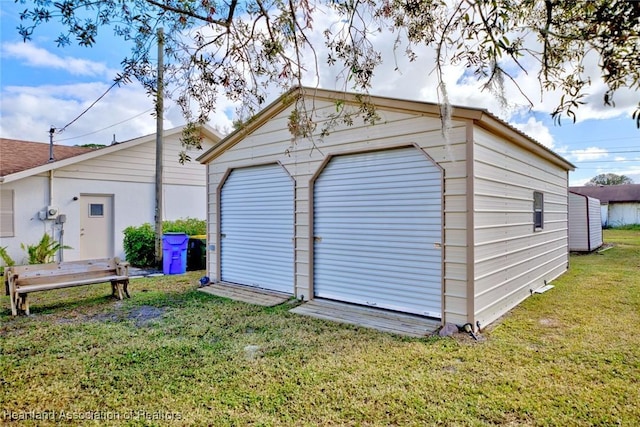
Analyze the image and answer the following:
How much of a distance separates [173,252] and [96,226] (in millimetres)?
3314

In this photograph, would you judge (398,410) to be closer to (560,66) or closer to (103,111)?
(560,66)

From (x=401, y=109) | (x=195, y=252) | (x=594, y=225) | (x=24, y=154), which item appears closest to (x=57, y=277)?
(x=195, y=252)

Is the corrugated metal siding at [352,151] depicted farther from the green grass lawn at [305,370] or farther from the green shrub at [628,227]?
the green shrub at [628,227]

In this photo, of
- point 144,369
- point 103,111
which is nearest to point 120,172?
point 103,111

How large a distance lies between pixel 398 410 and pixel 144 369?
2542mm

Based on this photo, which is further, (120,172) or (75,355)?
(120,172)

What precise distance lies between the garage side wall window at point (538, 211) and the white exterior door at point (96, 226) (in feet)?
36.8

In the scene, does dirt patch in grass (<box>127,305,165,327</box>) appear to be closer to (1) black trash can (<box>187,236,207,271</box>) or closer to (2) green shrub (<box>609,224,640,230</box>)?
(1) black trash can (<box>187,236,207,271</box>)

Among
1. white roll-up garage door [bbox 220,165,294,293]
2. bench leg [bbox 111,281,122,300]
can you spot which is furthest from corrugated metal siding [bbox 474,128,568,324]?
bench leg [bbox 111,281,122,300]

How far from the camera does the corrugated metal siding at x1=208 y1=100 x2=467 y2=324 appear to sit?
15.2 ft

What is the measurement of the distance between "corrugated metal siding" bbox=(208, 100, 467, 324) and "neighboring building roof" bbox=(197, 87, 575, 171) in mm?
113

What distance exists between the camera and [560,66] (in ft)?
9.82

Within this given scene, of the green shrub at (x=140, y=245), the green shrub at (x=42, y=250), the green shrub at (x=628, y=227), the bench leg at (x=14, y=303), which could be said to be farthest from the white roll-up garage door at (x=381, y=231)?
the green shrub at (x=628, y=227)

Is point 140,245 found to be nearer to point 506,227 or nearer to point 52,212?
point 52,212
